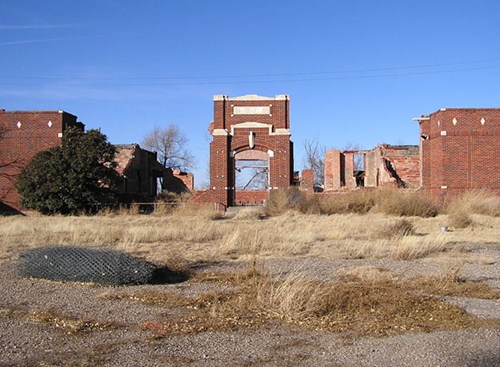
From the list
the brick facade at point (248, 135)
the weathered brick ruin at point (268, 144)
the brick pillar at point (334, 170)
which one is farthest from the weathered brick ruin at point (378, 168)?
the brick facade at point (248, 135)

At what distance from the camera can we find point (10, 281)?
9.70m

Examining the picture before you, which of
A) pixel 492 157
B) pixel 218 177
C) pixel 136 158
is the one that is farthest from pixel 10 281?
pixel 136 158

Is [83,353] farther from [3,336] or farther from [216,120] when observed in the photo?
[216,120]

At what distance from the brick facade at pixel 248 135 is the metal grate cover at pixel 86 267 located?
28.5 m

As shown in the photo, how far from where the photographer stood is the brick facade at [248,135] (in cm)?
3856

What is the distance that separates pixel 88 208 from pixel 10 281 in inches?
945

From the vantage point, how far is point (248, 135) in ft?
127

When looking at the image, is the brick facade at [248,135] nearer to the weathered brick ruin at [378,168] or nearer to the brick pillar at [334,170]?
the weathered brick ruin at [378,168]

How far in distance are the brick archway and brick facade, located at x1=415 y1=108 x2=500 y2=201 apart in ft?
32.8

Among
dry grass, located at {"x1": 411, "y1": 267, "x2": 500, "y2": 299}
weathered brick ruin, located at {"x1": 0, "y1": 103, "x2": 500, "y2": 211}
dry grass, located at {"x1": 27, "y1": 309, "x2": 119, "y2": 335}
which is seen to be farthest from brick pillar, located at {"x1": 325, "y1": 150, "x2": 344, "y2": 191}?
dry grass, located at {"x1": 27, "y1": 309, "x2": 119, "y2": 335}

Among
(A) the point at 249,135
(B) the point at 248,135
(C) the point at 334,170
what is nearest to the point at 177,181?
(C) the point at 334,170

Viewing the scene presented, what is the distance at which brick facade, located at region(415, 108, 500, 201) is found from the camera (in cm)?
3516

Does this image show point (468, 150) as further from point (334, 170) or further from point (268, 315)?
point (268, 315)

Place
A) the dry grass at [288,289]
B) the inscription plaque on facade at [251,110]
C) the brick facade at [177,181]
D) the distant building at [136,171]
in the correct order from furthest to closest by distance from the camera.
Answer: the brick facade at [177,181] < the distant building at [136,171] < the inscription plaque on facade at [251,110] < the dry grass at [288,289]
